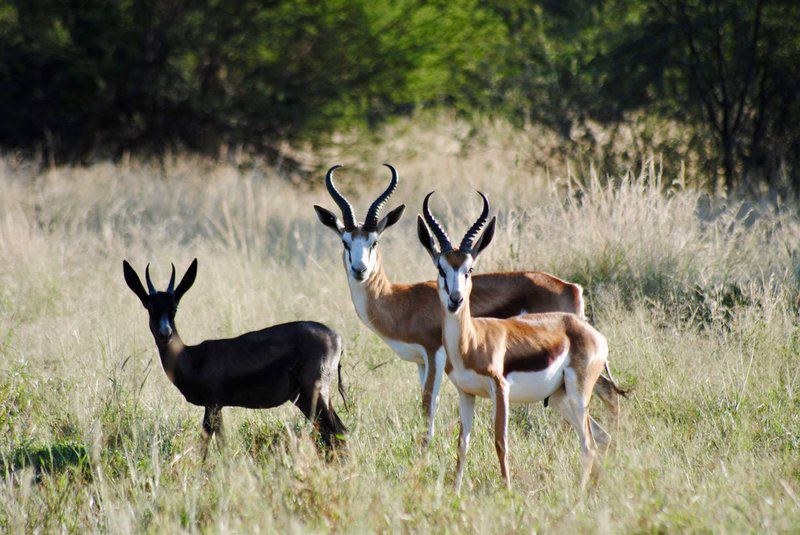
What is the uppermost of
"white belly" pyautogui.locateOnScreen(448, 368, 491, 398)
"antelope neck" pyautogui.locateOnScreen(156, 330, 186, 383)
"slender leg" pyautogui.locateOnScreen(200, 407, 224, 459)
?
"antelope neck" pyautogui.locateOnScreen(156, 330, 186, 383)

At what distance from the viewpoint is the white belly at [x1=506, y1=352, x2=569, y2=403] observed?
5203mm

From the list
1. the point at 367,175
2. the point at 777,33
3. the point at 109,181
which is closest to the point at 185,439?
the point at 109,181

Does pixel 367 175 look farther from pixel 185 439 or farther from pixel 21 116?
pixel 185 439

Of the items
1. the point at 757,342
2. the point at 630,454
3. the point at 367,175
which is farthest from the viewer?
the point at 367,175

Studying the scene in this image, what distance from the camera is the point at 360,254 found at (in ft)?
21.9

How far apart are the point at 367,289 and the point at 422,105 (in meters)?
14.3

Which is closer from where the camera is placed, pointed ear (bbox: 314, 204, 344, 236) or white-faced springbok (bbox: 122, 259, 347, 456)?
white-faced springbok (bbox: 122, 259, 347, 456)

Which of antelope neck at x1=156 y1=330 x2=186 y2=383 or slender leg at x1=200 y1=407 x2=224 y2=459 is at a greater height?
antelope neck at x1=156 y1=330 x2=186 y2=383

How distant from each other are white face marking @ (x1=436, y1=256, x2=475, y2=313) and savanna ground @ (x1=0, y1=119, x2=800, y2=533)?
0.82 m

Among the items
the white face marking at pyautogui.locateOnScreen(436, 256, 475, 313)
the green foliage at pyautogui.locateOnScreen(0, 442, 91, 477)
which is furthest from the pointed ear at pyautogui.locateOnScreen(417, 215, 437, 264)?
the green foliage at pyautogui.locateOnScreen(0, 442, 91, 477)

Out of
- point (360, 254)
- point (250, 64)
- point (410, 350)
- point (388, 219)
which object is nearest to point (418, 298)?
point (410, 350)

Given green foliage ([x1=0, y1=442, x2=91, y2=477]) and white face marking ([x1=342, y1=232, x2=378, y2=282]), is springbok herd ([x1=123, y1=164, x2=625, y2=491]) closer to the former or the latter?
white face marking ([x1=342, y1=232, x2=378, y2=282])

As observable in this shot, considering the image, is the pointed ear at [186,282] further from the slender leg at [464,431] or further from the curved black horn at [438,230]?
the slender leg at [464,431]

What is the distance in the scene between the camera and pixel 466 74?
20641 mm
